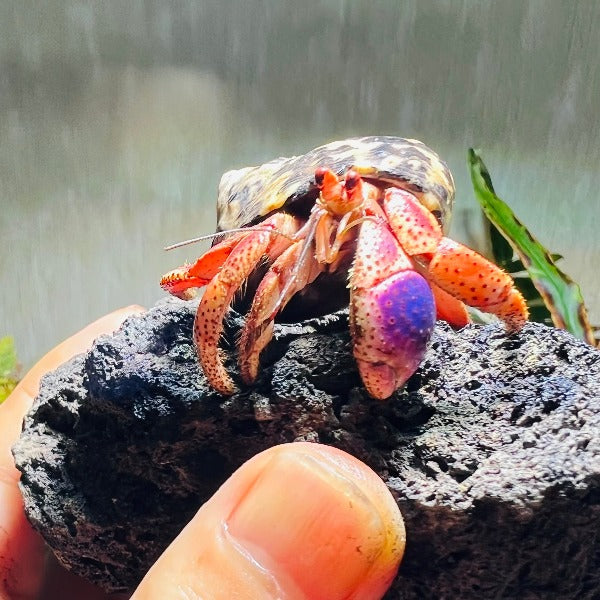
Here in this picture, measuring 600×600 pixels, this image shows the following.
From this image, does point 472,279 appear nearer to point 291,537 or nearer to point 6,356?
point 291,537

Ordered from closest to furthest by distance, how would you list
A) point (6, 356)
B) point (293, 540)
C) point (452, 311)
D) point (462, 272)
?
1. point (293, 540)
2. point (462, 272)
3. point (452, 311)
4. point (6, 356)

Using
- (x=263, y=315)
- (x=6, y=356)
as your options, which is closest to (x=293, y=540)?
(x=263, y=315)

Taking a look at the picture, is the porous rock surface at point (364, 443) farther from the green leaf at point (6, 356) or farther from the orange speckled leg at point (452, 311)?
the green leaf at point (6, 356)

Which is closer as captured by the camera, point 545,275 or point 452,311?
point 452,311

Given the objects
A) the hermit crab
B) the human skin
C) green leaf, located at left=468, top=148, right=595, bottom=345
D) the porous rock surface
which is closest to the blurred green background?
green leaf, located at left=468, top=148, right=595, bottom=345

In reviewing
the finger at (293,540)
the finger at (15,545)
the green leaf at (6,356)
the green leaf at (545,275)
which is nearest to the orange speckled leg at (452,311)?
the finger at (293,540)

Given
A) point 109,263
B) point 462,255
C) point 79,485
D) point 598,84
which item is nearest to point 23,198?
point 109,263
